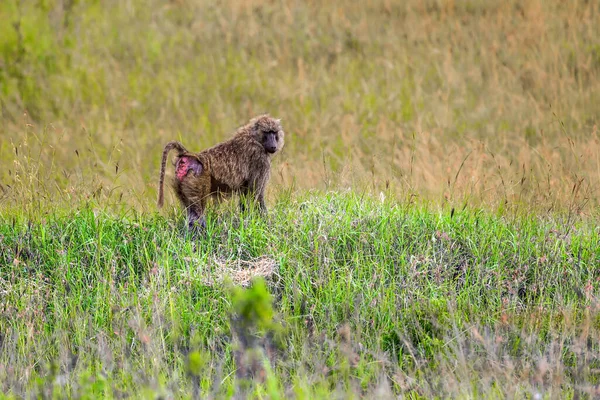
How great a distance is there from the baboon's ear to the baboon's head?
0.73 m

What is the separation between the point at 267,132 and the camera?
23.2ft


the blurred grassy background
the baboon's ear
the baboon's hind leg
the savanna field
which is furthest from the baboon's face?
the blurred grassy background

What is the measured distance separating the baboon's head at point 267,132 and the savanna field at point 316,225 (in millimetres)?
406

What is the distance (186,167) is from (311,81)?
6.02 metres

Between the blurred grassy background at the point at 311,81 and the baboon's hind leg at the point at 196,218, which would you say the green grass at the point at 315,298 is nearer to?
the baboon's hind leg at the point at 196,218

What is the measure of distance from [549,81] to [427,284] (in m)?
6.55

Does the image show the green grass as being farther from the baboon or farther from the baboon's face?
the baboon's face

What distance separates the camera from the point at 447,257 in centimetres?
626

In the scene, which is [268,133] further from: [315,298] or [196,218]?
[315,298]

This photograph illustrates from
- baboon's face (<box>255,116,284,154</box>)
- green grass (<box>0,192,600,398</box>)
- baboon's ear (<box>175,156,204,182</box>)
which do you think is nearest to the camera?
green grass (<box>0,192,600,398</box>)

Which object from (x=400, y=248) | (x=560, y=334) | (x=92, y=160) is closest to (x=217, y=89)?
(x=92, y=160)

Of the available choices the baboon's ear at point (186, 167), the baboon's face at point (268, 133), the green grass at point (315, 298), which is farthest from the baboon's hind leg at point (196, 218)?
the baboon's face at point (268, 133)

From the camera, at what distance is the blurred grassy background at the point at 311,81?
988 centimetres

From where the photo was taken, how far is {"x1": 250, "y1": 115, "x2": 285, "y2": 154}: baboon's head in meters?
7.00
